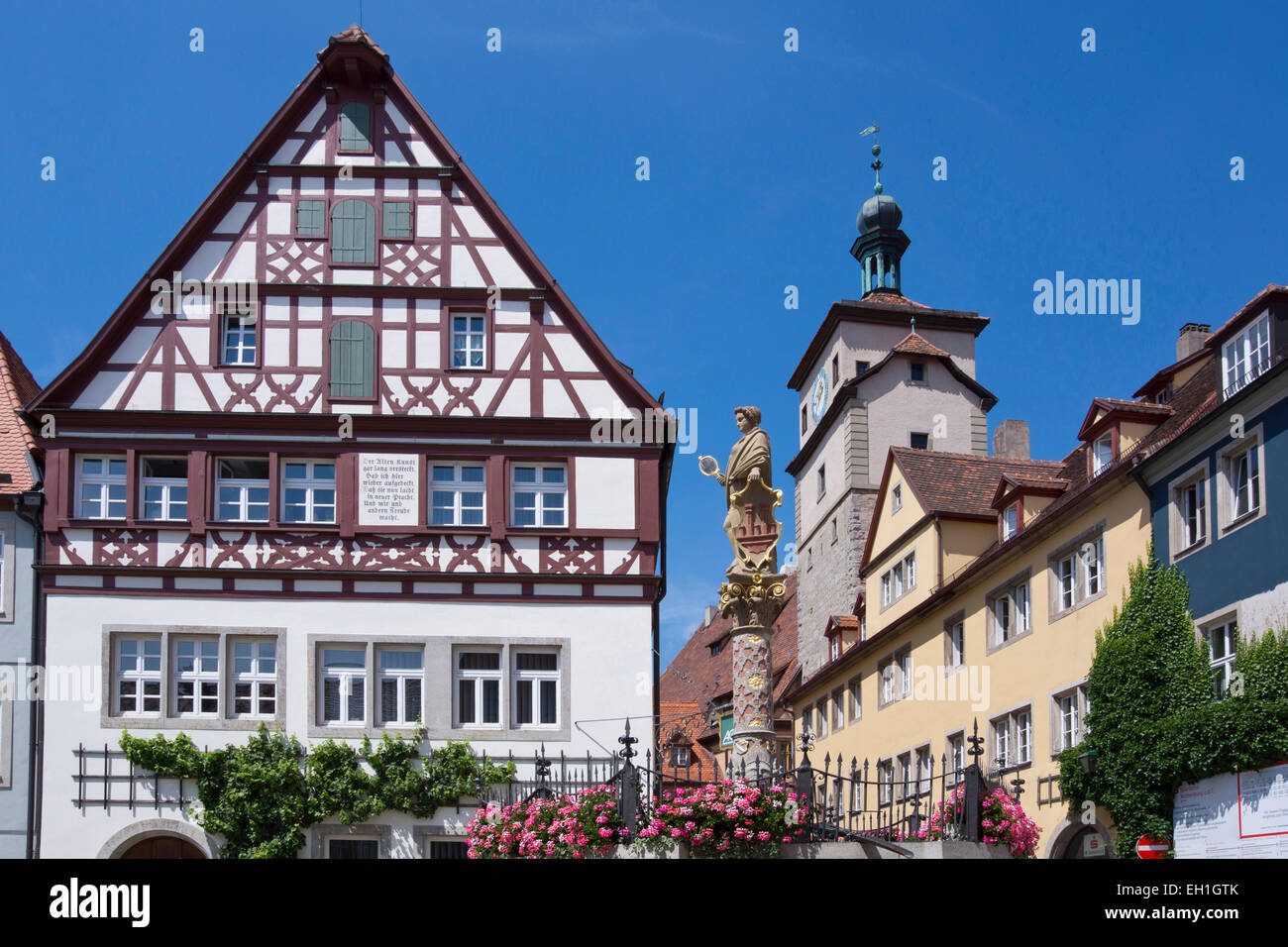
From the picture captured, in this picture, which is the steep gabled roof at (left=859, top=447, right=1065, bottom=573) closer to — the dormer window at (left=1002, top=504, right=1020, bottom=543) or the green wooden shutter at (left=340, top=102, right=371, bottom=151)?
the dormer window at (left=1002, top=504, right=1020, bottom=543)

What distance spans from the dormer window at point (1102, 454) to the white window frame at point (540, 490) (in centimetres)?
973

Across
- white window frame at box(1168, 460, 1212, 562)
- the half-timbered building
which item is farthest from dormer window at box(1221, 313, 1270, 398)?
the half-timbered building

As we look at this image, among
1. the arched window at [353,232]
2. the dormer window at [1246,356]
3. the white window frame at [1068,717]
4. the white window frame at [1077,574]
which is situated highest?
the arched window at [353,232]

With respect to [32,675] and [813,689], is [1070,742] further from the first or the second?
[813,689]

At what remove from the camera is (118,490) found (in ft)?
82.8

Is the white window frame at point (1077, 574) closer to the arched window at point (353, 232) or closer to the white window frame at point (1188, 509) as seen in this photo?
the white window frame at point (1188, 509)

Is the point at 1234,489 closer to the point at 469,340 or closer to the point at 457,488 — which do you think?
the point at 457,488

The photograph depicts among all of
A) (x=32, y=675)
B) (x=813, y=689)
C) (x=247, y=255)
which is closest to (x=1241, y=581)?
(x=247, y=255)

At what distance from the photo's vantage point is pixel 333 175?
26.5 metres

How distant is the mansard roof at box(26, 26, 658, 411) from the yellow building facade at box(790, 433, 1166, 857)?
8.43 meters

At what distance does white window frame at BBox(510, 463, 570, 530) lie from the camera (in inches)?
1004

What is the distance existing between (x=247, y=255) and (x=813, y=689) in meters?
27.5

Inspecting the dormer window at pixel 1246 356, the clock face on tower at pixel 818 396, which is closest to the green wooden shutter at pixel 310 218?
the dormer window at pixel 1246 356

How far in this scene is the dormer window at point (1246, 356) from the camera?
2308 cm
